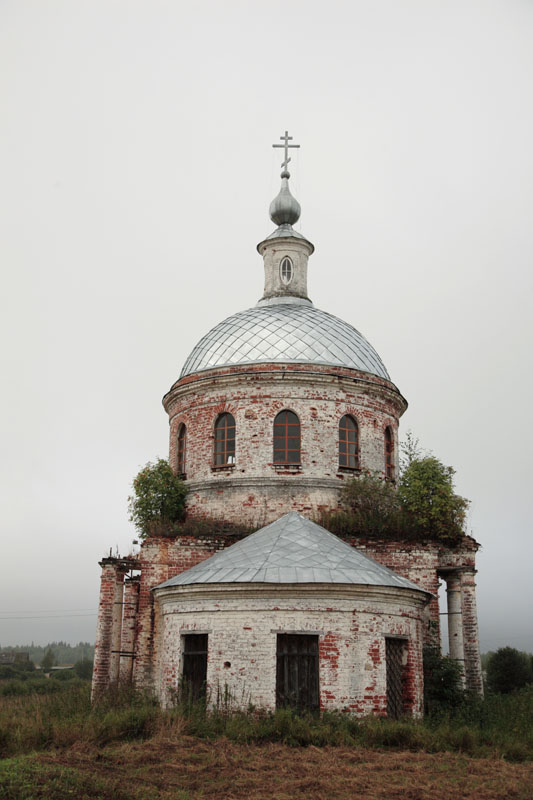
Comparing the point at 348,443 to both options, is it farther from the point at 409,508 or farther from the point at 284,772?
the point at 284,772

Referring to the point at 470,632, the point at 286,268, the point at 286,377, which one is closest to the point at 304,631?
the point at 470,632

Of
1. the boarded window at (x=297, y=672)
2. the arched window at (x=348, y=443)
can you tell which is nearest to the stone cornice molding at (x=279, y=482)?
the arched window at (x=348, y=443)

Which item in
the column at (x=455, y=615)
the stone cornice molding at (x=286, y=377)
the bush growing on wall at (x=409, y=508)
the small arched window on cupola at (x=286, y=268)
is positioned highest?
the small arched window on cupola at (x=286, y=268)

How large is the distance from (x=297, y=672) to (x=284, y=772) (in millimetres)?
3442

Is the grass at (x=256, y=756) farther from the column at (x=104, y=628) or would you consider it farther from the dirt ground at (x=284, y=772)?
the column at (x=104, y=628)

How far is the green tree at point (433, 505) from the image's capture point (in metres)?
16.4

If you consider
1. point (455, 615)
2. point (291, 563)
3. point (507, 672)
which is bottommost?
point (507, 672)

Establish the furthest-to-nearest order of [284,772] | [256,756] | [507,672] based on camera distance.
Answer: [507,672] < [256,756] < [284,772]

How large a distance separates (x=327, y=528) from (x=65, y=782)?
9136mm

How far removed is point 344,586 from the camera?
1266cm

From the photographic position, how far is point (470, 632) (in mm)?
16500

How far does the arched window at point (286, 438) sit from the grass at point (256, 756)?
20.3 feet

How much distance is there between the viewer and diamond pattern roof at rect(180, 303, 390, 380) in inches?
715

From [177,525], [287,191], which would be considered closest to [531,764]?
[177,525]
